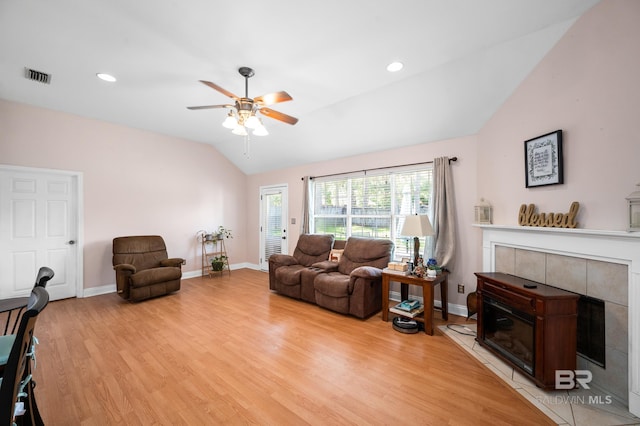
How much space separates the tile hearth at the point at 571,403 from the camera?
1.71 m

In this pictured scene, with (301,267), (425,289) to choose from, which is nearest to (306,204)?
(301,267)

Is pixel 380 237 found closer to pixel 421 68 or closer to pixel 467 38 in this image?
pixel 421 68

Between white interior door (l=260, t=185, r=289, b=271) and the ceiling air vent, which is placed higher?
the ceiling air vent

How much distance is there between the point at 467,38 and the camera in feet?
7.68

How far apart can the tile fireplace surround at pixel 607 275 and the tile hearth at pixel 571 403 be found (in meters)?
0.09

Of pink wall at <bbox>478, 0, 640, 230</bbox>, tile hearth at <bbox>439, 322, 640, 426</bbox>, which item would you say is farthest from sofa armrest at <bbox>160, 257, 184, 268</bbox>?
→ pink wall at <bbox>478, 0, 640, 230</bbox>

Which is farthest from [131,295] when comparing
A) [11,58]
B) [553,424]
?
[553,424]

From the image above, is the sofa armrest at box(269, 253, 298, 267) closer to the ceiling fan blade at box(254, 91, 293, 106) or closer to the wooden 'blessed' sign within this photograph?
the ceiling fan blade at box(254, 91, 293, 106)

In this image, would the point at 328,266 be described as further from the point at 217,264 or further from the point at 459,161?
the point at 217,264

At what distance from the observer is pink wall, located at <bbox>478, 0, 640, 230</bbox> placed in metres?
1.87

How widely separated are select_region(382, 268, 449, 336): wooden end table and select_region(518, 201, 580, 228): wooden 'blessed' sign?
1100mm

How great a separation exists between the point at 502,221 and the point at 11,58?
18.7ft

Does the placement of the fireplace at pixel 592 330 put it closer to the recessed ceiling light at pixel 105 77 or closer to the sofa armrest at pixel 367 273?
the sofa armrest at pixel 367 273

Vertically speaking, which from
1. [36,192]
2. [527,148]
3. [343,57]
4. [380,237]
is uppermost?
[343,57]
